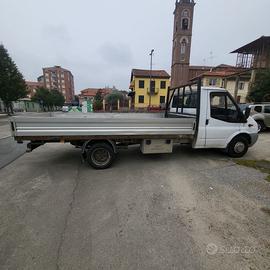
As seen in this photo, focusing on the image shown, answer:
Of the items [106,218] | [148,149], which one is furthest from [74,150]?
[106,218]

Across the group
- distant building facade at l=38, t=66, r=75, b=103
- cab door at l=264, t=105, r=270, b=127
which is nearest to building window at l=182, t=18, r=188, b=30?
cab door at l=264, t=105, r=270, b=127

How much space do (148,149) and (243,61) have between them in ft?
118

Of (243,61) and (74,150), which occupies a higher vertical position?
(243,61)

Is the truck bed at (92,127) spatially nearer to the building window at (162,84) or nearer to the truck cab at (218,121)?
the truck cab at (218,121)

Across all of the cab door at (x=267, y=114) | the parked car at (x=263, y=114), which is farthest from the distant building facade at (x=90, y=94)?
the cab door at (x=267, y=114)

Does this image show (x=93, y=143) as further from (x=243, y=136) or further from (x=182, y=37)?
(x=182, y=37)

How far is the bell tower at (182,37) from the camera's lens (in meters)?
37.8

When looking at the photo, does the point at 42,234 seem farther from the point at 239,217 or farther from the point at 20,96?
the point at 20,96

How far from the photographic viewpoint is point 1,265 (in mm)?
1793

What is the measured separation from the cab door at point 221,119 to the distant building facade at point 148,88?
32.4 m

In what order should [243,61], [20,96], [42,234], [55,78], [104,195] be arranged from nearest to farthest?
[42,234], [104,195], [20,96], [243,61], [55,78]

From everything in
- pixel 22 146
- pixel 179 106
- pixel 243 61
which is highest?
pixel 243 61

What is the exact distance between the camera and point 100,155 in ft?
14.3

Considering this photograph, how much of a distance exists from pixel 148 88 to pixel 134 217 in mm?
36654
